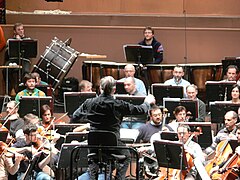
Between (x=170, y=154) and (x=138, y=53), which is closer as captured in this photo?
(x=170, y=154)

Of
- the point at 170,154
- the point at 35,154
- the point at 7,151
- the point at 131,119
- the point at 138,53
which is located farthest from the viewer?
the point at 138,53

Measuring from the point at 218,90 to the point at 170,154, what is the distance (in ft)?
8.77

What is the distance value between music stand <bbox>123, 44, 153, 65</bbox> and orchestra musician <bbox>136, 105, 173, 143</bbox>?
2.30 metres

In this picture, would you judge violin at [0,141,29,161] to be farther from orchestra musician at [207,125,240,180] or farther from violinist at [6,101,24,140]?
orchestra musician at [207,125,240,180]

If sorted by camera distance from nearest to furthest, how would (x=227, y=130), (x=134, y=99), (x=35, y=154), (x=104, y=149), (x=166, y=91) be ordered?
(x=104, y=149) < (x=35, y=154) < (x=227, y=130) < (x=134, y=99) < (x=166, y=91)

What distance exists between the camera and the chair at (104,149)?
30.1 ft

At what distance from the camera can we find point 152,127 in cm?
1146

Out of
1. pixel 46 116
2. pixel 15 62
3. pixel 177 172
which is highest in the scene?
pixel 15 62

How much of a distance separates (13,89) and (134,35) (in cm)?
254

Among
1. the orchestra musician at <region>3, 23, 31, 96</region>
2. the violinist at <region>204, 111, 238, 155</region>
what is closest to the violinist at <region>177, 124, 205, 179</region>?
the violinist at <region>204, 111, 238, 155</region>

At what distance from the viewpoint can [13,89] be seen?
14766mm

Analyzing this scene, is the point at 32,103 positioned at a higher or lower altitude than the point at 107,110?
lower

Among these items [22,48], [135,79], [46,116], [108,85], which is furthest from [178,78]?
[108,85]

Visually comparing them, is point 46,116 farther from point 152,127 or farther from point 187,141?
point 187,141
